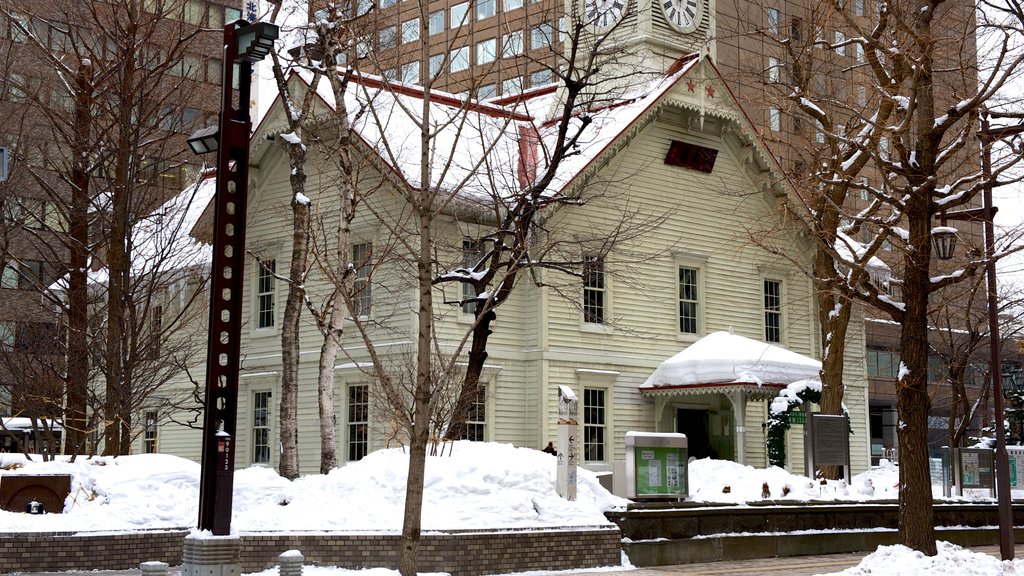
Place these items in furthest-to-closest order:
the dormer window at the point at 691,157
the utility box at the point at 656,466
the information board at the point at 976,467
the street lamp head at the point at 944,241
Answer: the dormer window at the point at 691,157
the information board at the point at 976,467
the utility box at the point at 656,466
the street lamp head at the point at 944,241

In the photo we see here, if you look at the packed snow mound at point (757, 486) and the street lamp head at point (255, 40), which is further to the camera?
the packed snow mound at point (757, 486)

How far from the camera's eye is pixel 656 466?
1928 centimetres

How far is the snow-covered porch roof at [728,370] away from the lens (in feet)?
91.2

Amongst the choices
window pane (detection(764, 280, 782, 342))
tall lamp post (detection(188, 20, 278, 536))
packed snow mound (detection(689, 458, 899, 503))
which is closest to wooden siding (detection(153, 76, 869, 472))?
window pane (detection(764, 280, 782, 342))

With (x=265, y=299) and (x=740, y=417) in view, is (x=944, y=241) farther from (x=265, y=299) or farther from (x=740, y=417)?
(x=265, y=299)

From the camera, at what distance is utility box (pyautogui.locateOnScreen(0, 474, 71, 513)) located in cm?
1627

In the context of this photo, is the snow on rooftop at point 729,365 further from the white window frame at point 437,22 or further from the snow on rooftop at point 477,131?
the white window frame at point 437,22

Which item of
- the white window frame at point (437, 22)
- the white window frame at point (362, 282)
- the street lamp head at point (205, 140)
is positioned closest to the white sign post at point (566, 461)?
the street lamp head at point (205, 140)

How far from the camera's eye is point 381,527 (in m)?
16.1

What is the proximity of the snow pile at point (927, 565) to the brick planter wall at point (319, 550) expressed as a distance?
14.3 ft

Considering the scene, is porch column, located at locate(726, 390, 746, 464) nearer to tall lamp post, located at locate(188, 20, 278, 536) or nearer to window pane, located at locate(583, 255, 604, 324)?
window pane, located at locate(583, 255, 604, 324)

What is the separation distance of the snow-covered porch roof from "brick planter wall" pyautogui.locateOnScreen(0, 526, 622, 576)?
491 inches

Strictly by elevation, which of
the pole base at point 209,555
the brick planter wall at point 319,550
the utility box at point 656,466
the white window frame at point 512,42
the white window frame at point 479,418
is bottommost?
the brick planter wall at point 319,550

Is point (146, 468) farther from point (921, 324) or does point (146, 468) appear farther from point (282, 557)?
point (921, 324)
